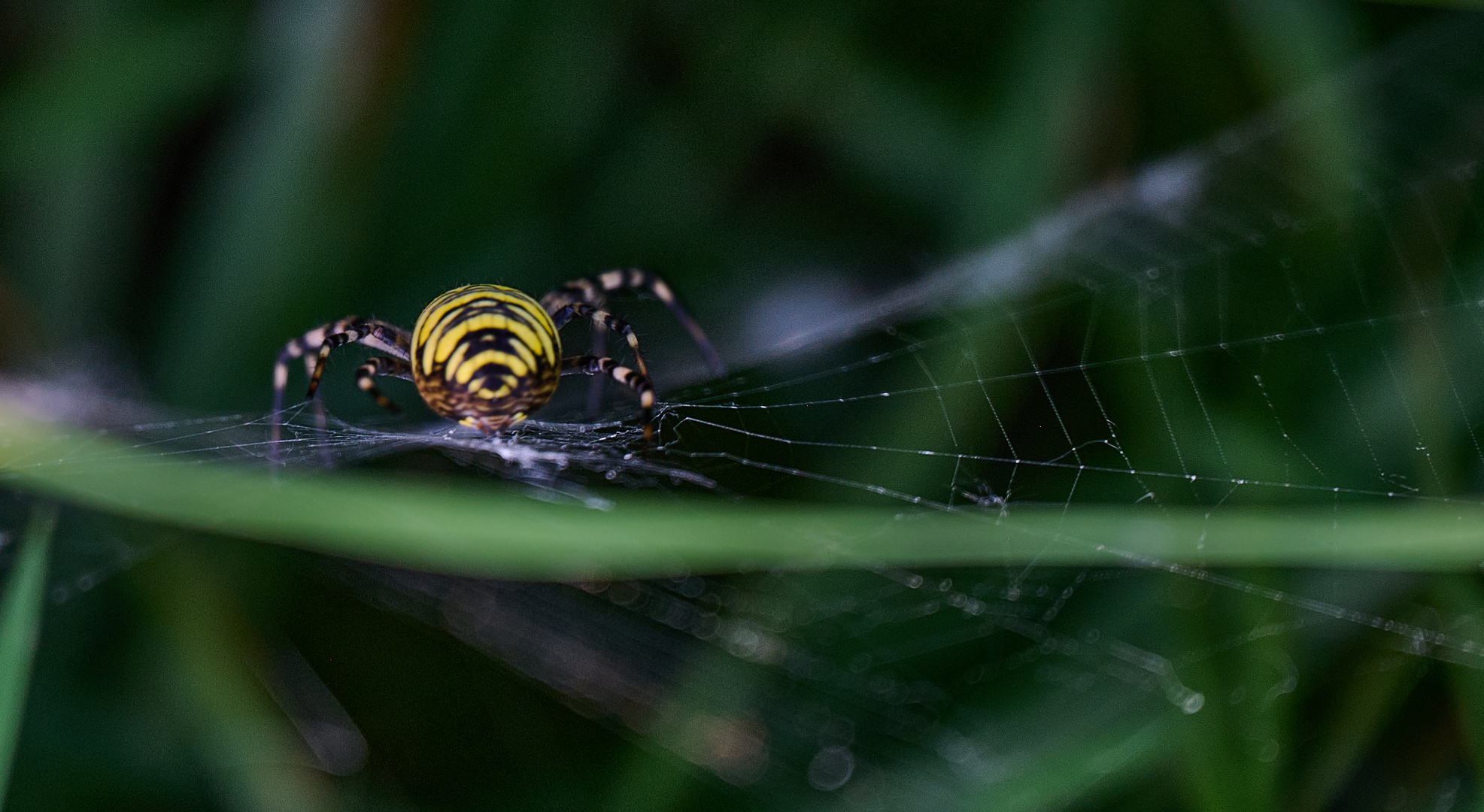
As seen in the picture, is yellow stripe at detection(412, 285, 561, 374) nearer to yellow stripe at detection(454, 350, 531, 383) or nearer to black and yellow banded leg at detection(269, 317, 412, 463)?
yellow stripe at detection(454, 350, 531, 383)

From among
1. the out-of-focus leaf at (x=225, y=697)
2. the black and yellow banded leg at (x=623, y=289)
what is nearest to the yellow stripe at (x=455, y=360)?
the black and yellow banded leg at (x=623, y=289)

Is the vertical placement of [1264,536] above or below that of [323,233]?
below

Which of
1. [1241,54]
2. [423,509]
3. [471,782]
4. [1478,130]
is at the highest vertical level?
Answer: [1241,54]

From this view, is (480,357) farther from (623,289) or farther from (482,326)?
(623,289)

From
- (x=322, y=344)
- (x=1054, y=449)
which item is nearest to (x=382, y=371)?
(x=322, y=344)

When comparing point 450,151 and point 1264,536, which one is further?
point 450,151

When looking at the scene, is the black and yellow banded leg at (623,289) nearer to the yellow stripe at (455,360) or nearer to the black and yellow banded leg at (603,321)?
the black and yellow banded leg at (603,321)

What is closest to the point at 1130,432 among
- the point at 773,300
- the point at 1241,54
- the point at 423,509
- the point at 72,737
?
the point at 773,300

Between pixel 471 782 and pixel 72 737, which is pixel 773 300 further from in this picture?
pixel 72 737
